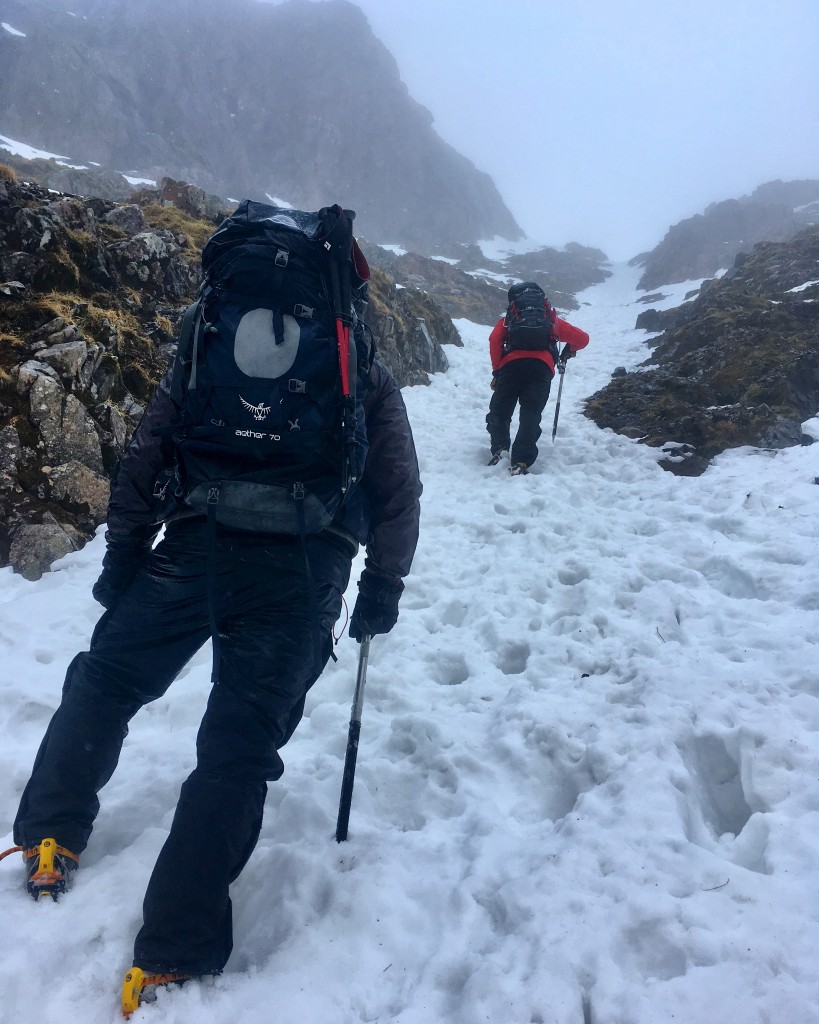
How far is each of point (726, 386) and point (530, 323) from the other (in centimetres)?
475

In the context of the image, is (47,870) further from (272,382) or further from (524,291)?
(524,291)

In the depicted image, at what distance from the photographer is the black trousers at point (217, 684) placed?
2322mm

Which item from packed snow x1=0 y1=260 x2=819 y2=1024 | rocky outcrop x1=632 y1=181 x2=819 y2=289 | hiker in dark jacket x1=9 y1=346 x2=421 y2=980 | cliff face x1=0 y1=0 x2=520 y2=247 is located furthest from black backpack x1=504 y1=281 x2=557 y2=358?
cliff face x1=0 y1=0 x2=520 y2=247

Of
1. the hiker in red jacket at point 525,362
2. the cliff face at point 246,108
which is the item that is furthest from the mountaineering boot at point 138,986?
the cliff face at point 246,108

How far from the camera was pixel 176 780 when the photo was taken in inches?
137

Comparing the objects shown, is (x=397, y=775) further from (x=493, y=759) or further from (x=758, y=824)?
(x=758, y=824)

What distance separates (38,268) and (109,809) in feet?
23.1

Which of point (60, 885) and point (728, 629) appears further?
point (728, 629)

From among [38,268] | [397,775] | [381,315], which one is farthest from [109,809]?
[381,315]

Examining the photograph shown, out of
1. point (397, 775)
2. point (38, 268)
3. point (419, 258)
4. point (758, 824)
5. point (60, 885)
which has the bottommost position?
point (397, 775)

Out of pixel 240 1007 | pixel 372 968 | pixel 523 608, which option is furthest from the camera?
pixel 523 608

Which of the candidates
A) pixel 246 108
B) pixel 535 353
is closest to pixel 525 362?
pixel 535 353

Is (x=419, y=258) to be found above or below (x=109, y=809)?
above

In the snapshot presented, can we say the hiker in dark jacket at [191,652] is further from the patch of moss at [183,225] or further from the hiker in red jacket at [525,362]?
the patch of moss at [183,225]
